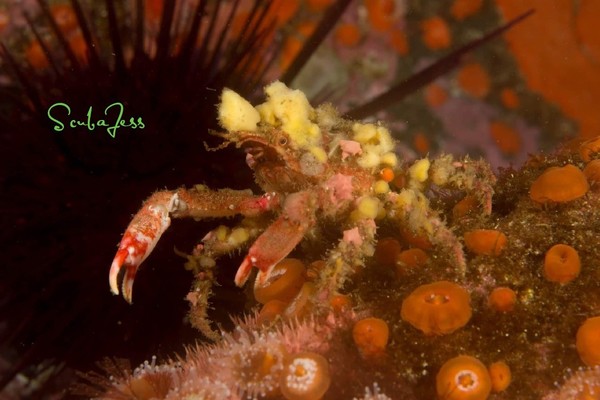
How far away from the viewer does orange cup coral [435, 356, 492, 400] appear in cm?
176

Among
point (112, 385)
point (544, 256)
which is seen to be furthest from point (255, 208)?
point (544, 256)

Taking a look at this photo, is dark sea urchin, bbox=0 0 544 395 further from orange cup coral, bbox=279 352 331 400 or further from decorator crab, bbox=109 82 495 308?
orange cup coral, bbox=279 352 331 400

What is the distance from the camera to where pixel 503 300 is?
6.51 feet

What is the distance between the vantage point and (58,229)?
2.56 meters

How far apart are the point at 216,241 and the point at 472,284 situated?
4.25 ft

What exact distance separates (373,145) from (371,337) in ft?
3.26

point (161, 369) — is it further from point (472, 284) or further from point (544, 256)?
point (544, 256)

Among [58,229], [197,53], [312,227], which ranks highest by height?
[197,53]

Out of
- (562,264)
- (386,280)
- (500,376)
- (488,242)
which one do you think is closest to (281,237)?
(386,280)

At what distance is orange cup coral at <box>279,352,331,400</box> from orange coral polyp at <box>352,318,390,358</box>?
0.17 metres

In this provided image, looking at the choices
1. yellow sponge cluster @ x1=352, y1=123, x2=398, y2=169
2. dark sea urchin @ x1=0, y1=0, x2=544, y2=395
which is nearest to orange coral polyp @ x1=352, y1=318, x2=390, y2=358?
yellow sponge cluster @ x1=352, y1=123, x2=398, y2=169

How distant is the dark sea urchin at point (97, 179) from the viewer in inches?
101

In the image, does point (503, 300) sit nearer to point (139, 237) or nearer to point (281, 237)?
point (281, 237)

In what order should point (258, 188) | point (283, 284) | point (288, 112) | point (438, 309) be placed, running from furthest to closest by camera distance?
point (258, 188) < point (283, 284) < point (288, 112) < point (438, 309)
